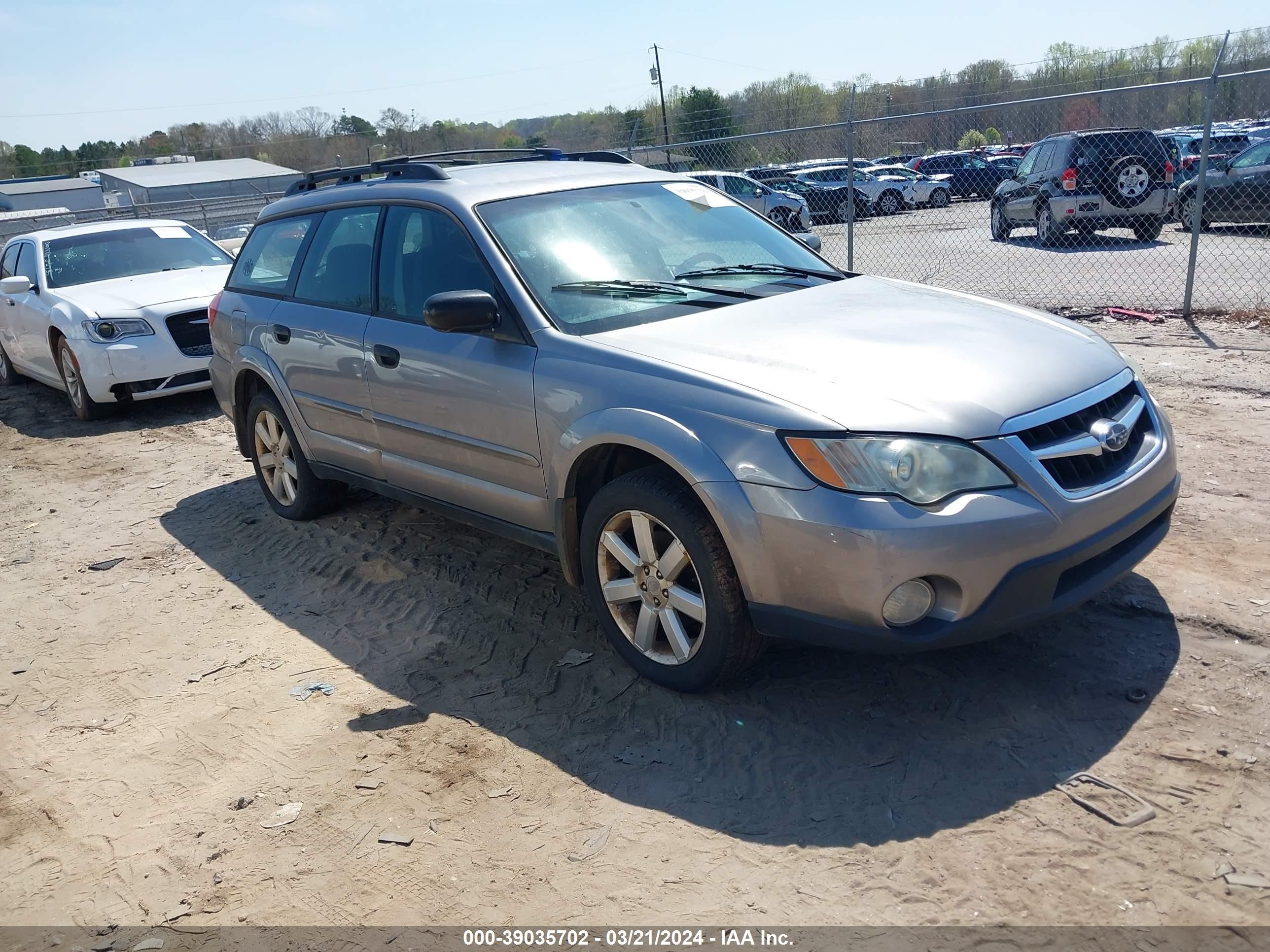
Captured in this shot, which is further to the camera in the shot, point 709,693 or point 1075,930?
point 709,693

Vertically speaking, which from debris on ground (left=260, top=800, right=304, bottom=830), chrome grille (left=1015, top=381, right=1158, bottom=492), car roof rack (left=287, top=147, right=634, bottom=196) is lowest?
debris on ground (left=260, top=800, right=304, bottom=830)

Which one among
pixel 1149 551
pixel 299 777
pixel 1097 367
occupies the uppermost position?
pixel 1097 367

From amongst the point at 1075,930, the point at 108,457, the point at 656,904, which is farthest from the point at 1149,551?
the point at 108,457

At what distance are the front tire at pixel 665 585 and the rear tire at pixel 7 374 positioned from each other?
401 inches

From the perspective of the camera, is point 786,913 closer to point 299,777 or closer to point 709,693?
point 709,693

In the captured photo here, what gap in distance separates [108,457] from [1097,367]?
7409mm

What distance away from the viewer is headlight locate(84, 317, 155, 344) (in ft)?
29.1

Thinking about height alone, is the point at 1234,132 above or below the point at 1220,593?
above

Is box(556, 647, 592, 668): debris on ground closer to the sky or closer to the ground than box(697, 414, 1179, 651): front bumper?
closer to the ground

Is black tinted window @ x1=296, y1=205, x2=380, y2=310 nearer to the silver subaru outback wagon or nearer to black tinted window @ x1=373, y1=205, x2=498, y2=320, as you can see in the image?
the silver subaru outback wagon

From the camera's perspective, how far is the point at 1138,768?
3.00 m

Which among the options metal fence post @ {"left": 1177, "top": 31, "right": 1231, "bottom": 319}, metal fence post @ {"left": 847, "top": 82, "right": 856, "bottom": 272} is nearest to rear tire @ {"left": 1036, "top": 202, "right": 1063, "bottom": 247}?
metal fence post @ {"left": 847, "top": 82, "right": 856, "bottom": 272}

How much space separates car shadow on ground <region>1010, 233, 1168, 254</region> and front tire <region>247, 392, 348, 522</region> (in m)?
11.7

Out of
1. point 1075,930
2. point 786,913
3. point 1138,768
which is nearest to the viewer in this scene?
point 1075,930
